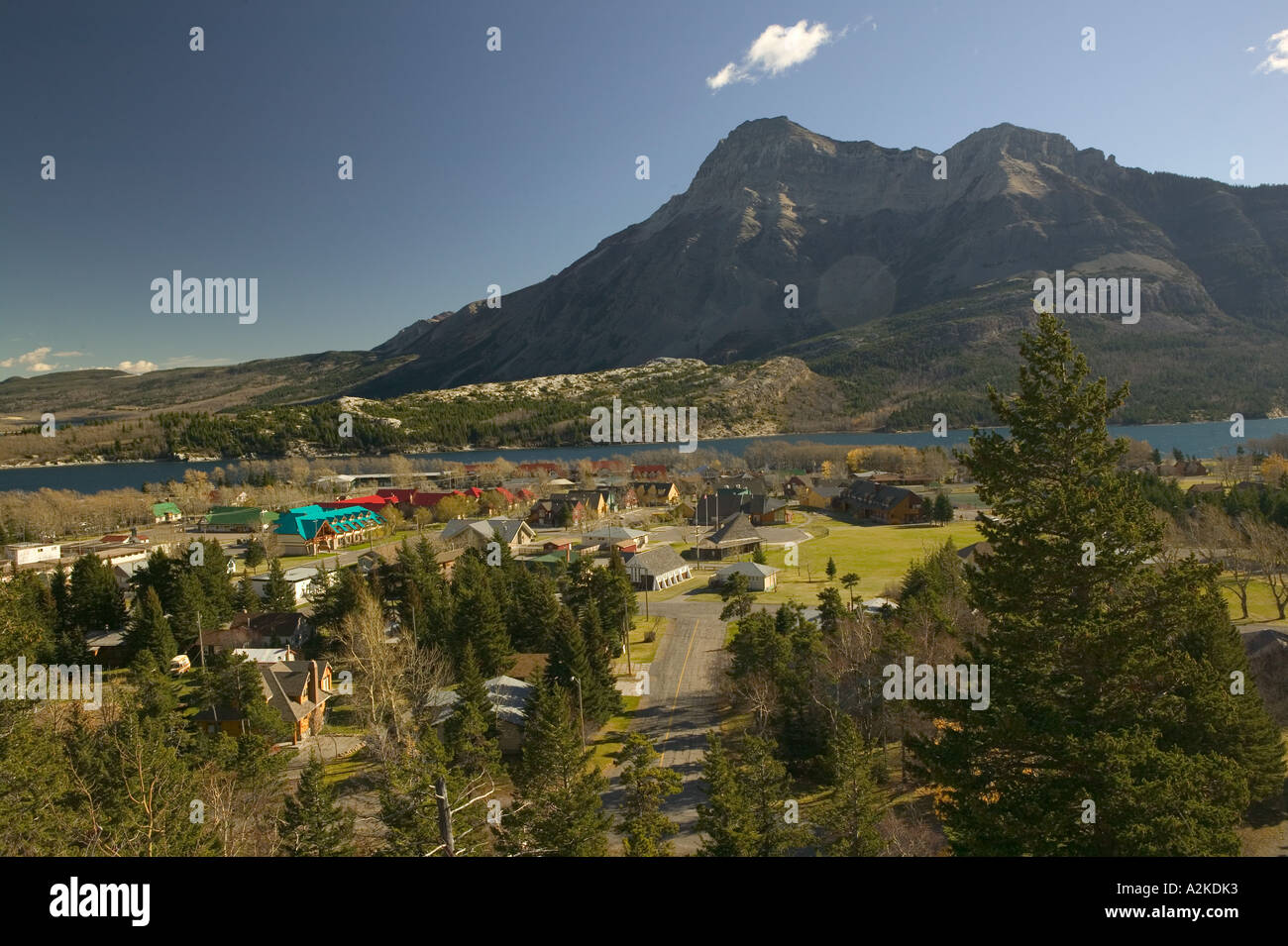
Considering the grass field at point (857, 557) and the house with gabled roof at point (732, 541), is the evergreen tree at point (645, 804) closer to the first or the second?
the grass field at point (857, 557)

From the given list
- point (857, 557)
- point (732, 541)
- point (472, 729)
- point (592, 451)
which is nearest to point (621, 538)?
point (732, 541)

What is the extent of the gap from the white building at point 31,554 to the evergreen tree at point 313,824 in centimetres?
4514

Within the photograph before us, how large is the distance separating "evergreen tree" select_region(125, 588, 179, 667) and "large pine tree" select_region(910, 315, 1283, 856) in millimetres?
25228

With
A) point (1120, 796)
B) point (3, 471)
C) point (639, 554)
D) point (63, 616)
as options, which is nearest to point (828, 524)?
point (639, 554)

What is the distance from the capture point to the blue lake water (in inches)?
4154

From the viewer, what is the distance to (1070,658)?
308 inches

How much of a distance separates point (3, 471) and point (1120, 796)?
→ 16971 centimetres

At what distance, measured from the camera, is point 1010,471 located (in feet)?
27.4

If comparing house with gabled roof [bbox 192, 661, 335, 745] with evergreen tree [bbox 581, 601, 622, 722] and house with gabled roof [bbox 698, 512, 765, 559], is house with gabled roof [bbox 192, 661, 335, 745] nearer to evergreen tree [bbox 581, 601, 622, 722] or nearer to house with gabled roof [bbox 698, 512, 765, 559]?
evergreen tree [bbox 581, 601, 622, 722]

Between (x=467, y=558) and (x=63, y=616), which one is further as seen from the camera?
(x=467, y=558)

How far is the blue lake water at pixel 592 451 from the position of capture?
105500 millimetres

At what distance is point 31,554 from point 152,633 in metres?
30.2
